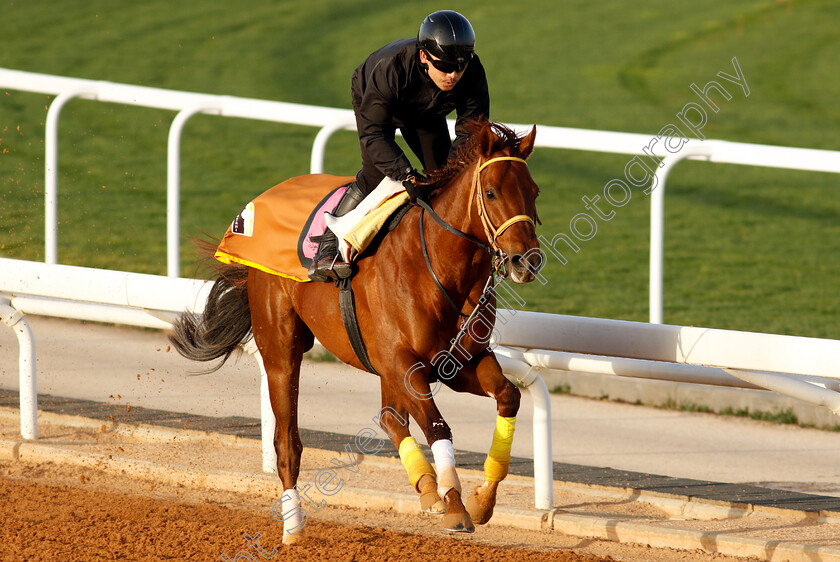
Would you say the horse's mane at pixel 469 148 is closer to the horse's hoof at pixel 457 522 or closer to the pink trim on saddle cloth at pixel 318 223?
the pink trim on saddle cloth at pixel 318 223

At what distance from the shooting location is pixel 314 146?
19.7ft

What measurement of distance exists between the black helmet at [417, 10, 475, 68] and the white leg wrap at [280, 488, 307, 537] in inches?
73.0

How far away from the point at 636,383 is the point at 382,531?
9.26 feet

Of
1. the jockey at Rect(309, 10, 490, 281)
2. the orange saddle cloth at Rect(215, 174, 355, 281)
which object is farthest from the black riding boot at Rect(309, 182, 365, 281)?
the orange saddle cloth at Rect(215, 174, 355, 281)

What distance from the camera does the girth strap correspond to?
441 centimetres

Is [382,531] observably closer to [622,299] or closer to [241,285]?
[241,285]

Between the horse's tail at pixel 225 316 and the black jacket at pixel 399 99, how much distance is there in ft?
3.81

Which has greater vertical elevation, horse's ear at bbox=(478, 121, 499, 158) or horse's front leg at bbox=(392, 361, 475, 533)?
horse's ear at bbox=(478, 121, 499, 158)

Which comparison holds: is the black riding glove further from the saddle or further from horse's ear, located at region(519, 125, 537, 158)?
horse's ear, located at region(519, 125, 537, 158)

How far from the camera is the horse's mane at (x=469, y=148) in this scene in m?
3.90

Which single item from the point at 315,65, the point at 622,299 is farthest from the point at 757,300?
the point at 315,65

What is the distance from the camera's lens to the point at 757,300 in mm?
9031

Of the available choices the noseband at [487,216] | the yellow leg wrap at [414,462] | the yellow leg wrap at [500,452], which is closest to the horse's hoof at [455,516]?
the yellow leg wrap at [414,462]

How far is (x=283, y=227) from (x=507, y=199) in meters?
1.38
